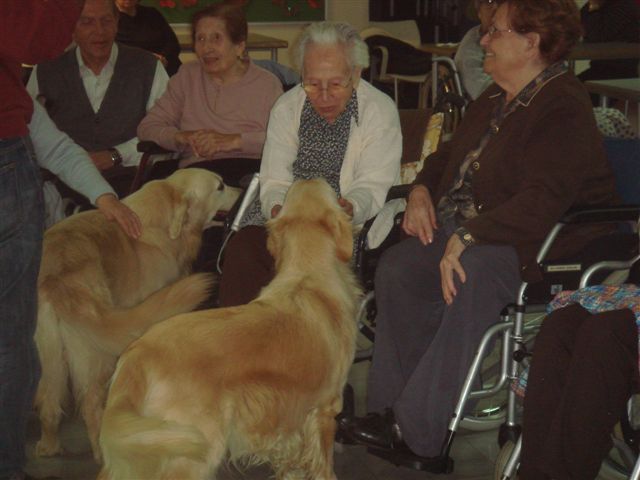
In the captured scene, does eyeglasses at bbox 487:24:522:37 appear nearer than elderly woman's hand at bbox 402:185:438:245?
Yes

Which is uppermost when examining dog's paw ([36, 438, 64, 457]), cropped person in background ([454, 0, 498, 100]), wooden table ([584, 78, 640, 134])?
cropped person in background ([454, 0, 498, 100])

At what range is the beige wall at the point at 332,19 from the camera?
31.2ft

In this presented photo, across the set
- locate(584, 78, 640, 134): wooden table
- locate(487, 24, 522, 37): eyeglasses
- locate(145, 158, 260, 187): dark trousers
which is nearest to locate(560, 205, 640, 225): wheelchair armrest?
locate(487, 24, 522, 37): eyeglasses

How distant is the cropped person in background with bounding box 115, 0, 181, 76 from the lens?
6.14 metres

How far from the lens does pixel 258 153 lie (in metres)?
3.80

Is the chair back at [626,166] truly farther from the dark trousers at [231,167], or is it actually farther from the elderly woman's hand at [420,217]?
the dark trousers at [231,167]

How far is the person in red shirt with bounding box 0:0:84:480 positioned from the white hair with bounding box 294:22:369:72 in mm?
1002

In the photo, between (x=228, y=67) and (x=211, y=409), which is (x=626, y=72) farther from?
(x=211, y=409)

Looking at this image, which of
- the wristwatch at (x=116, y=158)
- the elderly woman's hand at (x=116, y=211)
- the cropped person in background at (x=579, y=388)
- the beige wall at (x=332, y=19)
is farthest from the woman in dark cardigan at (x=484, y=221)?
the beige wall at (x=332, y=19)

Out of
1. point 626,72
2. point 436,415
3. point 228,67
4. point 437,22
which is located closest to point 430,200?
point 436,415

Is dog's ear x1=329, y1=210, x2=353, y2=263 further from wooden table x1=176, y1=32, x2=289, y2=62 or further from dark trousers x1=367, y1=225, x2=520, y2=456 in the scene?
wooden table x1=176, y1=32, x2=289, y2=62

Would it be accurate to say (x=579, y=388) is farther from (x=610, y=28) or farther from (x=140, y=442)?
(x=610, y=28)

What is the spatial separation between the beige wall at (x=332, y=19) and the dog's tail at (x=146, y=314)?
21.4 feet

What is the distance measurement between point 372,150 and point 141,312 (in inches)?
37.1
